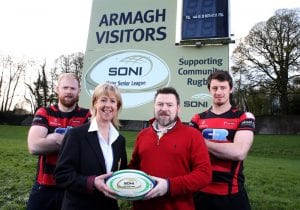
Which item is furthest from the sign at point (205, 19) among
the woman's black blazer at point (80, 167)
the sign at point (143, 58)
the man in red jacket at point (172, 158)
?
the woman's black blazer at point (80, 167)

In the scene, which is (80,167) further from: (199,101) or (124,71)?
(124,71)

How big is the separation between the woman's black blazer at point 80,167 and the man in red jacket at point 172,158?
0.32m

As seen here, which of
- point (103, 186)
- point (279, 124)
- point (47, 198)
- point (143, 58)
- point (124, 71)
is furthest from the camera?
point (279, 124)

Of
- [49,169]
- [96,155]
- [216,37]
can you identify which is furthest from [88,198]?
[216,37]

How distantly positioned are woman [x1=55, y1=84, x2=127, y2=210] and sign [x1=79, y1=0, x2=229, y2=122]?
12.0 ft

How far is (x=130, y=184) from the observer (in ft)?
9.15

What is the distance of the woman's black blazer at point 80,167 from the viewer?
286cm

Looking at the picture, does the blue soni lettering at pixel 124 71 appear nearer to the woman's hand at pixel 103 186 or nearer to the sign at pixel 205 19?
the sign at pixel 205 19

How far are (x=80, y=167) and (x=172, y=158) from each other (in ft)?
2.27

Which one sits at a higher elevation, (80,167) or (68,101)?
(68,101)

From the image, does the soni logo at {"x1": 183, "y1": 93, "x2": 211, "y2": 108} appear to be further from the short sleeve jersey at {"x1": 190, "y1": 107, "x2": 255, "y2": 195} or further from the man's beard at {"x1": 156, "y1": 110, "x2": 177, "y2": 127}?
the man's beard at {"x1": 156, "y1": 110, "x2": 177, "y2": 127}

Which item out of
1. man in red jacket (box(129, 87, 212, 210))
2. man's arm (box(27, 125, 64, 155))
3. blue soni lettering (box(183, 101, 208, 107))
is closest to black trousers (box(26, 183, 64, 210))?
man's arm (box(27, 125, 64, 155))

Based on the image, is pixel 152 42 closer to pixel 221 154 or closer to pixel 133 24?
pixel 133 24

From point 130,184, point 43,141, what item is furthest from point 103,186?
point 43,141
